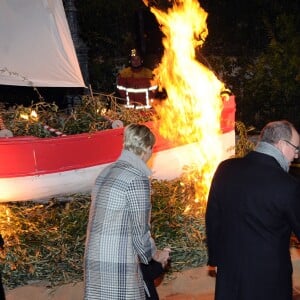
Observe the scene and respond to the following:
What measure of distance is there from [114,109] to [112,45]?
1037cm

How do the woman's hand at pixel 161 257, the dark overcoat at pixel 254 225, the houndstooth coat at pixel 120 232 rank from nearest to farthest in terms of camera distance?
the dark overcoat at pixel 254 225
the houndstooth coat at pixel 120 232
the woman's hand at pixel 161 257

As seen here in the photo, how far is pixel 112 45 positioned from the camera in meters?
16.6

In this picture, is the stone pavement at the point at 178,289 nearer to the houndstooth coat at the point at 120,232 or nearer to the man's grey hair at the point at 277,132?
the houndstooth coat at the point at 120,232

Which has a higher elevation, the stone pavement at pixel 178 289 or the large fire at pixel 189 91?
the large fire at pixel 189 91

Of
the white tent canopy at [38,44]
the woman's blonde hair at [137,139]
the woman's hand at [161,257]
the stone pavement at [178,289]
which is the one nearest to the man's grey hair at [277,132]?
the woman's blonde hair at [137,139]

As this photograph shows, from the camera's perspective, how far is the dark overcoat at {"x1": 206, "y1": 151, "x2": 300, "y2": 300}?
2.49 meters

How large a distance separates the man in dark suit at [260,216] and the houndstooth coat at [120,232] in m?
0.46

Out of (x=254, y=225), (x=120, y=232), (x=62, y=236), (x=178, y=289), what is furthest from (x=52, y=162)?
(x=254, y=225)

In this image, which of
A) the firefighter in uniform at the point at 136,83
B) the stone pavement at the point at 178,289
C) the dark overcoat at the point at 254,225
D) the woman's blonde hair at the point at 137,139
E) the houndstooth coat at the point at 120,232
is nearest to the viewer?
the dark overcoat at the point at 254,225

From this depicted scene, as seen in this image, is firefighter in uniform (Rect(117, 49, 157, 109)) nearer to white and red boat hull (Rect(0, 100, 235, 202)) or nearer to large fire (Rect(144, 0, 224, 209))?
large fire (Rect(144, 0, 224, 209))

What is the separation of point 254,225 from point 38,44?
585 cm

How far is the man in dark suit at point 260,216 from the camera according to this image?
250 cm

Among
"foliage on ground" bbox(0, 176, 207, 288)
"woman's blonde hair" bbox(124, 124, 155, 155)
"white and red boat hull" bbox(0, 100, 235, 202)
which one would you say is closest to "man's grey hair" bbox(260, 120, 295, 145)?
"woman's blonde hair" bbox(124, 124, 155, 155)

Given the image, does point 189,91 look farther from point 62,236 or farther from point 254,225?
point 254,225
